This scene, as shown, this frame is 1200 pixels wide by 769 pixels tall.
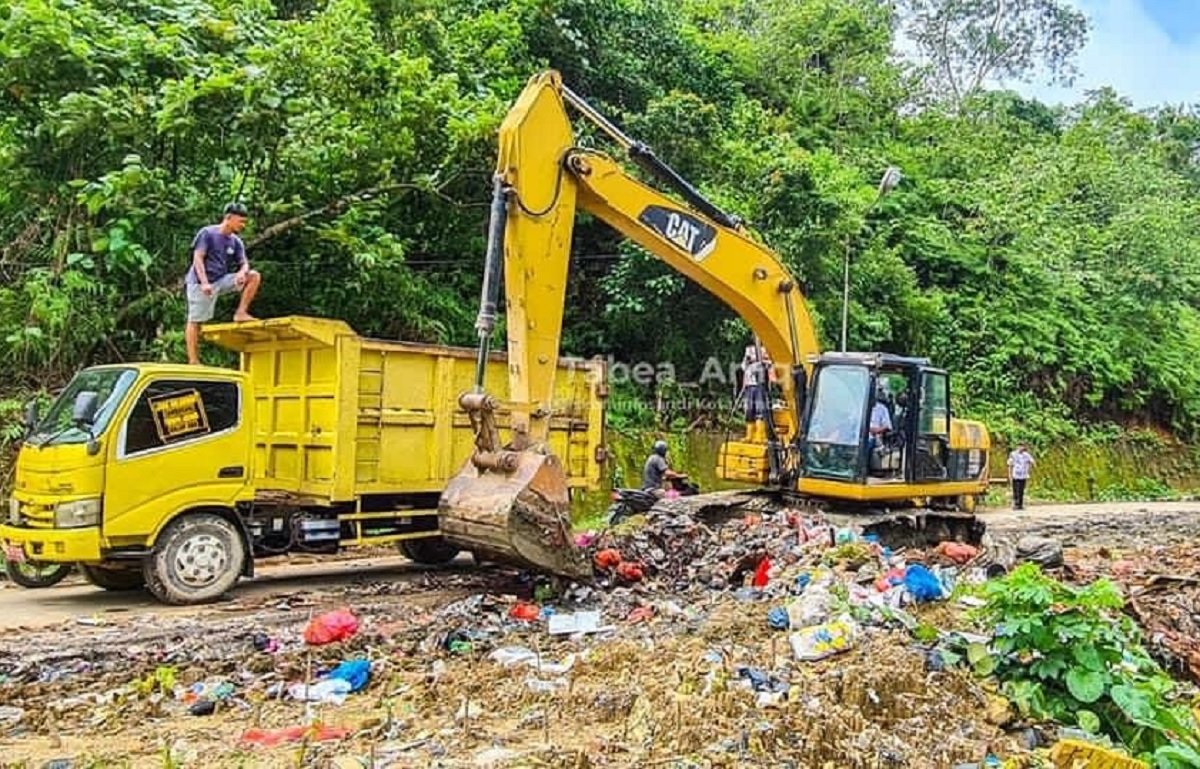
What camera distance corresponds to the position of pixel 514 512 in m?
7.23

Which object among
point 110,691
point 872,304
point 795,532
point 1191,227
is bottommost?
point 110,691

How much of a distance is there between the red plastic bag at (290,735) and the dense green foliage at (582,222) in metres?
7.53

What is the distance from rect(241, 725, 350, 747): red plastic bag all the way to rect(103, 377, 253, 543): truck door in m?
3.60

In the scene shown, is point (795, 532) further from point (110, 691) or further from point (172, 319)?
point (172, 319)

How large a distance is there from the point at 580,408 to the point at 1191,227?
27.0 metres

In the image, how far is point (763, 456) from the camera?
10.7 metres

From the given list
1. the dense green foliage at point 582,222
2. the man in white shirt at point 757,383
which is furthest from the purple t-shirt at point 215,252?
the man in white shirt at point 757,383

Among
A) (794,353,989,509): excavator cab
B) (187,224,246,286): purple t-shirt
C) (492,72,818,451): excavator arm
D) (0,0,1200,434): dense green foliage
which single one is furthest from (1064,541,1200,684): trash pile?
(187,224,246,286): purple t-shirt

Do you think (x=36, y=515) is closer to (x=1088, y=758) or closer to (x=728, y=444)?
(x=728, y=444)

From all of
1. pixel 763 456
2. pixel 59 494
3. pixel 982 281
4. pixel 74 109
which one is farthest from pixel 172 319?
pixel 982 281

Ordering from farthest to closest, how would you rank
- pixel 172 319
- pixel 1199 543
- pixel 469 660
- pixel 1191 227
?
pixel 1191 227
pixel 1199 543
pixel 172 319
pixel 469 660

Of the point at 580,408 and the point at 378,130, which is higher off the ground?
the point at 378,130

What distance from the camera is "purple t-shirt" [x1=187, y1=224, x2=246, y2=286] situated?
9.52m

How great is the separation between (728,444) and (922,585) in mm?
3966
